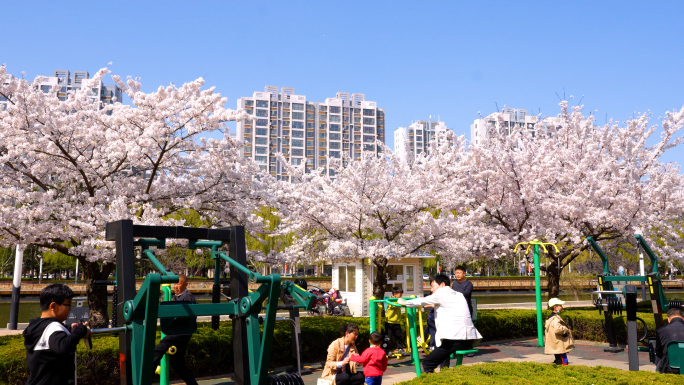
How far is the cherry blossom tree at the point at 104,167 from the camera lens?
11.9 metres

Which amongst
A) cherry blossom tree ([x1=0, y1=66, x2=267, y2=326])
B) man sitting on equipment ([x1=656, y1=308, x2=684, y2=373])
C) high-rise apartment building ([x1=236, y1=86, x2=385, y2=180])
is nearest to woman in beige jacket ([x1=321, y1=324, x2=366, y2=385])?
man sitting on equipment ([x1=656, y1=308, x2=684, y2=373])

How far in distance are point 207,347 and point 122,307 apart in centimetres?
488

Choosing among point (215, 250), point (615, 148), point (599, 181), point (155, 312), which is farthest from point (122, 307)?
point (615, 148)

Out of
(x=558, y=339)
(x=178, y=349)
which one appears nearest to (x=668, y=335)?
(x=558, y=339)

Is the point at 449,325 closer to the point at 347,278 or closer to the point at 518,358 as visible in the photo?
the point at 518,358

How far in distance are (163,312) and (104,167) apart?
9.60 m

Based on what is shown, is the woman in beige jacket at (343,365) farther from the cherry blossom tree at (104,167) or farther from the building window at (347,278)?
the building window at (347,278)

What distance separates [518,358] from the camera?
11.5 m

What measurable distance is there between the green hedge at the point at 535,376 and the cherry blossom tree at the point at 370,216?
7.98 m

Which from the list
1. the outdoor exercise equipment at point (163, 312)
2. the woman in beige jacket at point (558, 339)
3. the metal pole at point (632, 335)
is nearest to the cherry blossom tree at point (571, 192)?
the woman in beige jacket at point (558, 339)

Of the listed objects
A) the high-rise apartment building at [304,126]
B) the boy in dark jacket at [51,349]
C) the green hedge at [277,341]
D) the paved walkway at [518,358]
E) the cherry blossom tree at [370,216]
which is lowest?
the paved walkway at [518,358]

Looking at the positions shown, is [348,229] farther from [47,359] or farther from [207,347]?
[47,359]

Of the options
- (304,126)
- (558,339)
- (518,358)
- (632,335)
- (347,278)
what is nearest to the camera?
(632,335)

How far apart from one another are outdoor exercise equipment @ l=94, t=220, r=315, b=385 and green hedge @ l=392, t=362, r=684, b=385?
6.65 ft
